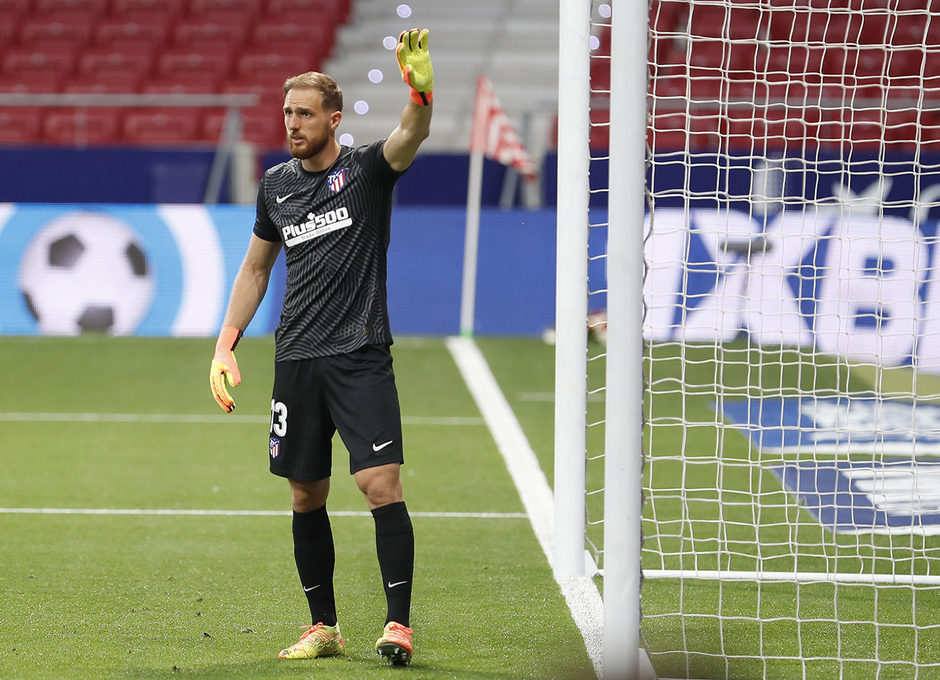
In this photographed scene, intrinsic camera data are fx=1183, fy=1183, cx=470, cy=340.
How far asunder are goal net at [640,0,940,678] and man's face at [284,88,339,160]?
896 millimetres

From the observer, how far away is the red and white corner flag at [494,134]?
11195 mm

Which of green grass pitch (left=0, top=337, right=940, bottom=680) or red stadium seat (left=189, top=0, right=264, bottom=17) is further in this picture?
red stadium seat (left=189, top=0, right=264, bottom=17)

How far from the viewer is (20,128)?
593 inches

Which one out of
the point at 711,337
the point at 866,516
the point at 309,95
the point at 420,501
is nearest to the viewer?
the point at 309,95

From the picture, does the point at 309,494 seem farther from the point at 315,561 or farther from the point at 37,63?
the point at 37,63

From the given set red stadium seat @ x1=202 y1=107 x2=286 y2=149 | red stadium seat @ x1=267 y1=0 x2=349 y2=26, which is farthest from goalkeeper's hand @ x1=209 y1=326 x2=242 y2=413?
red stadium seat @ x1=267 y1=0 x2=349 y2=26

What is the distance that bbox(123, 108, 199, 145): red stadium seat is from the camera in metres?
14.8

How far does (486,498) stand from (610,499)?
9.19 feet

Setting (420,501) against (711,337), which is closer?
(420,501)

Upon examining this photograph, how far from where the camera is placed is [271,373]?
32.0 ft

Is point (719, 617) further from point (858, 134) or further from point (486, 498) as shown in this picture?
point (858, 134)

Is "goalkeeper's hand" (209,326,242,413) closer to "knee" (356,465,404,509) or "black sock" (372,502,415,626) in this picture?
"knee" (356,465,404,509)

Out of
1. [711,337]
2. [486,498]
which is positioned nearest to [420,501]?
[486,498]

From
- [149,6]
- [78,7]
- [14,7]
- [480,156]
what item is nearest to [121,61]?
[149,6]
